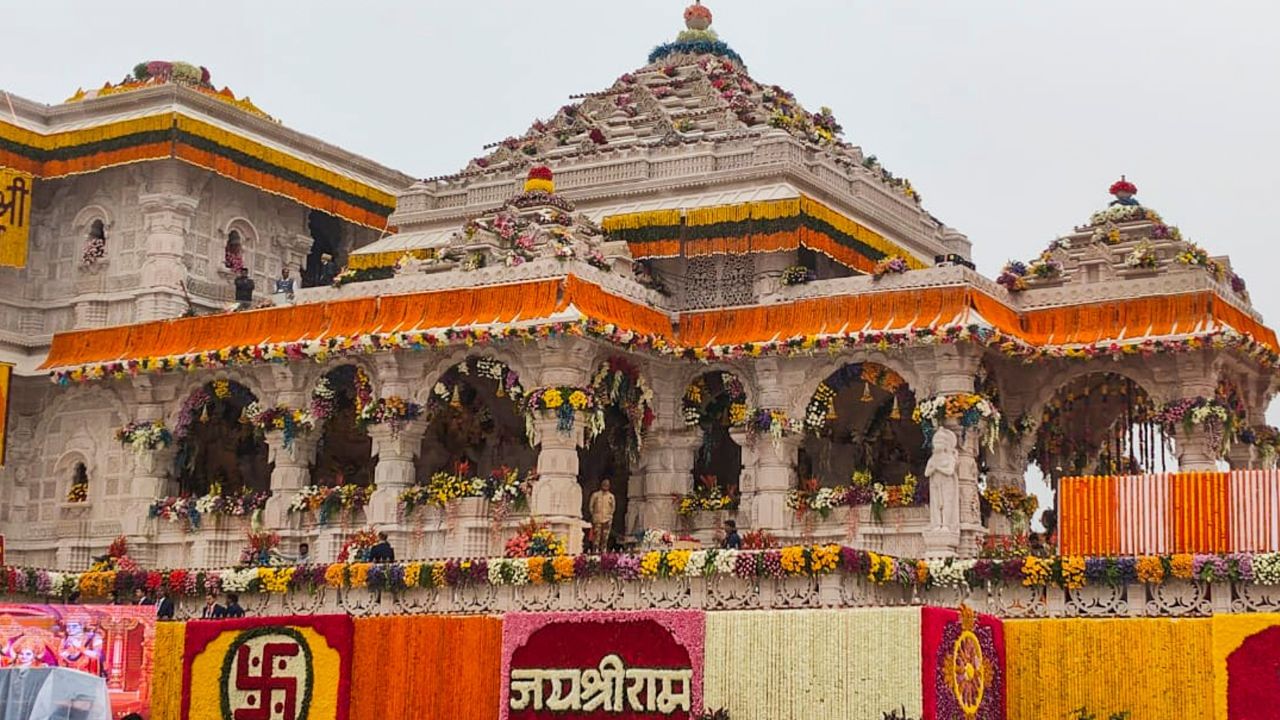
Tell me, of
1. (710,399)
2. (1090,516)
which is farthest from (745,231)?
(1090,516)

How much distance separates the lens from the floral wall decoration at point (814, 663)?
19219 mm

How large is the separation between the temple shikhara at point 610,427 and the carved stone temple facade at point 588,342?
3.3 inches

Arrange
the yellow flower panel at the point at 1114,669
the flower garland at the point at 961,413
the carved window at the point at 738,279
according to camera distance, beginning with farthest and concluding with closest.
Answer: the carved window at the point at 738,279 → the flower garland at the point at 961,413 → the yellow flower panel at the point at 1114,669

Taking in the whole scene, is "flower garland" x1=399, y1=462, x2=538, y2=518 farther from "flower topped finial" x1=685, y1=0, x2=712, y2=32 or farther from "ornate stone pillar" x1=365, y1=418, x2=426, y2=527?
"flower topped finial" x1=685, y1=0, x2=712, y2=32

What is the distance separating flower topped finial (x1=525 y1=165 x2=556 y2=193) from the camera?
3362cm

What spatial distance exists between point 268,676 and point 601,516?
951 centimetres

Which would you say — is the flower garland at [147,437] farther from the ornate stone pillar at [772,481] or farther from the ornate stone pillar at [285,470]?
the ornate stone pillar at [772,481]

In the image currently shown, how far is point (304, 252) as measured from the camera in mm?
40812

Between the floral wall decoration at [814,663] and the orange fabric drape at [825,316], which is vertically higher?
the orange fabric drape at [825,316]

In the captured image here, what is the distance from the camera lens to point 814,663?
1969 cm

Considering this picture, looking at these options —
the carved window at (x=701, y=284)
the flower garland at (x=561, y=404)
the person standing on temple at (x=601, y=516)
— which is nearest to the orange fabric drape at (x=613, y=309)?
the flower garland at (x=561, y=404)

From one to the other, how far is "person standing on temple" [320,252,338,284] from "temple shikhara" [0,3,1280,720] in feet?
0.45

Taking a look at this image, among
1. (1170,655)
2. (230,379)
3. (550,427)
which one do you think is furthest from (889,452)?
(1170,655)

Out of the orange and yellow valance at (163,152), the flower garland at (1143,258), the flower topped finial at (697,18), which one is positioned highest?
the flower topped finial at (697,18)
